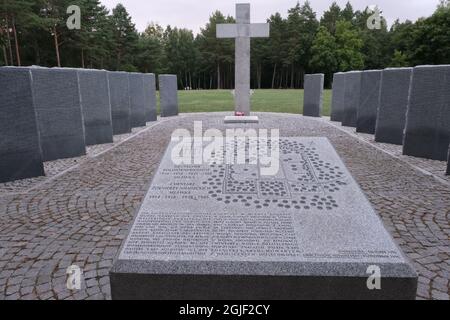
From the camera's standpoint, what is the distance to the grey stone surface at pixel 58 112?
757cm

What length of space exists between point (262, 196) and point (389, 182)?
4193mm

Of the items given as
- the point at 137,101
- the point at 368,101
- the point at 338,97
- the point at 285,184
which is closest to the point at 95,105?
the point at 137,101

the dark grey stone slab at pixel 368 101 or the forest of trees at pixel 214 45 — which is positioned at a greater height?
the forest of trees at pixel 214 45

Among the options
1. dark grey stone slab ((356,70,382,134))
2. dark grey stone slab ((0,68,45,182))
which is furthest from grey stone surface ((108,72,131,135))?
dark grey stone slab ((356,70,382,134))

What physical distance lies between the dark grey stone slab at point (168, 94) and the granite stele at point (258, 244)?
13.5m

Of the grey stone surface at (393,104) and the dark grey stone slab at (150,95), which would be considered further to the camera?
the dark grey stone slab at (150,95)

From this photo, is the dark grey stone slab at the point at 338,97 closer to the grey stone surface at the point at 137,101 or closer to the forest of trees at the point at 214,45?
the grey stone surface at the point at 137,101

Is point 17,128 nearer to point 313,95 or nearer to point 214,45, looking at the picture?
point 313,95

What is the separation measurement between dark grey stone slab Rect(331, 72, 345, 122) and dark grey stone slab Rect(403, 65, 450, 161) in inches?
233

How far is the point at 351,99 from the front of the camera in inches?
512

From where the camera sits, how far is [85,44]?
1551 inches

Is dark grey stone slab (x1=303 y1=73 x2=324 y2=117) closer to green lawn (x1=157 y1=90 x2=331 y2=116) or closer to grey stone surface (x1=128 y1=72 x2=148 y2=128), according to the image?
green lawn (x1=157 y1=90 x2=331 y2=116)

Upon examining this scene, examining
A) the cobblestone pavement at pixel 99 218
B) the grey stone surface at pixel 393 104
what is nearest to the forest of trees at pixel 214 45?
the cobblestone pavement at pixel 99 218

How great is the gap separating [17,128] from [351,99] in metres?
11.1
